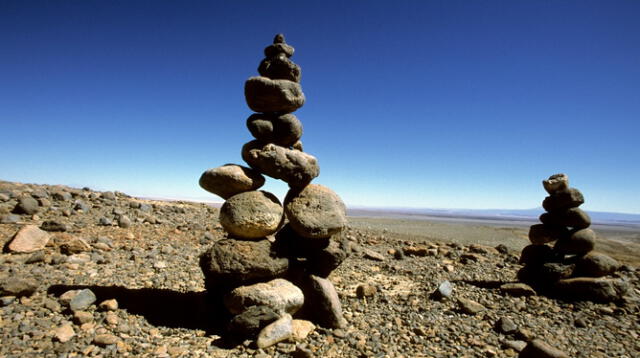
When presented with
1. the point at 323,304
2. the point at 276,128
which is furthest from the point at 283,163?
the point at 323,304

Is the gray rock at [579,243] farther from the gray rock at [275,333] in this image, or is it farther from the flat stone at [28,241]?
the flat stone at [28,241]

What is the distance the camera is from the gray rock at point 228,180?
6711 mm

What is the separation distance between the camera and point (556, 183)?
10.2m

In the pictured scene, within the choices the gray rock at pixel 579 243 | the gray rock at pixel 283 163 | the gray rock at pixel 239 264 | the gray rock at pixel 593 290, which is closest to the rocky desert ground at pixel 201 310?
the gray rock at pixel 593 290

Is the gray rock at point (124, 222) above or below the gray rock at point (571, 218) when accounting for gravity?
below

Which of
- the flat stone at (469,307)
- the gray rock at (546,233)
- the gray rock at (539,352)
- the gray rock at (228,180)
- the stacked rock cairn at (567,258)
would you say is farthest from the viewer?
the gray rock at (546,233)

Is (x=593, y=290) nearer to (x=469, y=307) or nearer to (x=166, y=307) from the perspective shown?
(x=469, y=307)

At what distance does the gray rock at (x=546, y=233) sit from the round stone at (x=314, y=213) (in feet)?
25.3

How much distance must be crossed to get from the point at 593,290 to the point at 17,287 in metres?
13.8

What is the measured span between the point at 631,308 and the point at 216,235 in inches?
578

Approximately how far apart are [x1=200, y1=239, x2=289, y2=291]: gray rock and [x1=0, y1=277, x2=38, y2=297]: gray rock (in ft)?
10.8

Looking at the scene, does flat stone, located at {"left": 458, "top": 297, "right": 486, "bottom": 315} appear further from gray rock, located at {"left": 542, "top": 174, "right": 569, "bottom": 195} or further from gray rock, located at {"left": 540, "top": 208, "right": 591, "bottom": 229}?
gray rock, located at {"left": 542, "top": 174, "right": 569, "bottom": 195}

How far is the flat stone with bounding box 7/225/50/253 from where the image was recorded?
8.49 m

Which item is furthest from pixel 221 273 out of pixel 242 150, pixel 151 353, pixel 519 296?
pixel 519 296
